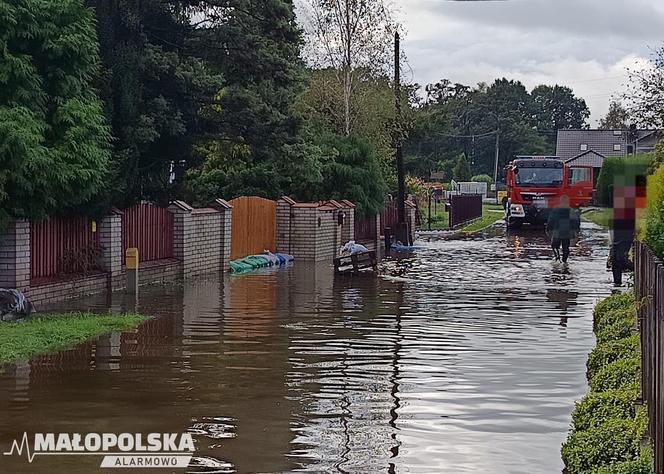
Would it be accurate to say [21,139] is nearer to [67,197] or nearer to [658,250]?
[67,197]

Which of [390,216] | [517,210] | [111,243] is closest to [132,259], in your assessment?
[111,243]

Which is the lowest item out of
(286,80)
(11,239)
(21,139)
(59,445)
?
(59,445)

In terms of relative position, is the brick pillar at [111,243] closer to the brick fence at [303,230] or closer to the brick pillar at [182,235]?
the brick pillar at [182,235]

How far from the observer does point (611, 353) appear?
1120 cm

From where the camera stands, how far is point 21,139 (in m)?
15.4

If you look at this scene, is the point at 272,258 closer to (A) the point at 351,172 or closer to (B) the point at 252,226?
(B) the point at 252,226

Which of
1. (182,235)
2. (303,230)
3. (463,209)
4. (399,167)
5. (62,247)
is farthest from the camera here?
(463,209)

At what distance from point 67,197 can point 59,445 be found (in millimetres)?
9507

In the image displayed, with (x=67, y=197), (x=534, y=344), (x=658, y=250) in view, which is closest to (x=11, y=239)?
(x=67, y=197)

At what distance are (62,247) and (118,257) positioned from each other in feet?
5.91

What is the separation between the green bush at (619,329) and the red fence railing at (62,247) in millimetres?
9834

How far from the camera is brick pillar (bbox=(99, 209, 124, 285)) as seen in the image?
2066cm

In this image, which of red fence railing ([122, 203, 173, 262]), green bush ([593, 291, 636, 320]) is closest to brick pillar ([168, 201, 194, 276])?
red fence railing ([122, 203, 173, 262])

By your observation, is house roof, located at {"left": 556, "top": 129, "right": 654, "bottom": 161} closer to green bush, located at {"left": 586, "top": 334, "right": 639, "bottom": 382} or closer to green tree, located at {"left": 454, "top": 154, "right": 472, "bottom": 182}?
green tree, located at {"left": 454, "top": 154, "right": 472, "bottom": 182}
